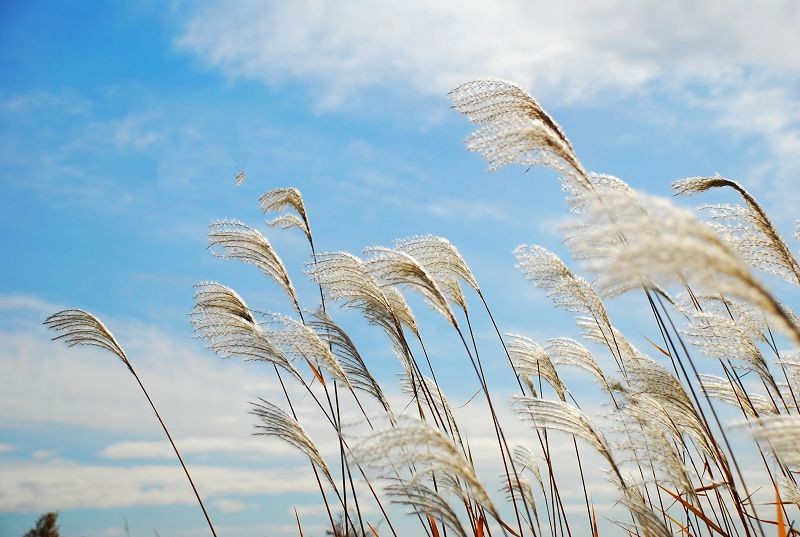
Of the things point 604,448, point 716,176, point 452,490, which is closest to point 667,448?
point 604,448

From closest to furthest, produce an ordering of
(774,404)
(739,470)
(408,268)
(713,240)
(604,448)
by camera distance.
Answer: (713,240) → (739,470) → (604,448) → (408,268) → (774,404)

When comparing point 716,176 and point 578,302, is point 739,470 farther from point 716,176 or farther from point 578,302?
point 578,302

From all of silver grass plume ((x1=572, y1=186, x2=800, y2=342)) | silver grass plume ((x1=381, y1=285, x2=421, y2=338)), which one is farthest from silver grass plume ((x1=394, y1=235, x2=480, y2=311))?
silver grass plume ((x1=572, y1=186, x2=800, y2=342))

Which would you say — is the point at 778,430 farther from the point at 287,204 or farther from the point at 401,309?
the point at 287,204

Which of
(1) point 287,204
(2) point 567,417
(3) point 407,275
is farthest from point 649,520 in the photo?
(1) point 287,204

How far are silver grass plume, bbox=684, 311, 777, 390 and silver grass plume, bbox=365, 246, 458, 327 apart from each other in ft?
3.91

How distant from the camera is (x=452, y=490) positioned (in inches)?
118

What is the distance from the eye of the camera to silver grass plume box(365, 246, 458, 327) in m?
3.34

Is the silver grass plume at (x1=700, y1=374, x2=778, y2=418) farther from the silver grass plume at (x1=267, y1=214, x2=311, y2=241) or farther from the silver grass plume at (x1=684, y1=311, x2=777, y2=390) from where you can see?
the silver grass plume at (x1=267, y1=214, x2=311, y2=241)

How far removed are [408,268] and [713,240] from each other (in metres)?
1.98

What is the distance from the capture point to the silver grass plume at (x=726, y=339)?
3.53 meters

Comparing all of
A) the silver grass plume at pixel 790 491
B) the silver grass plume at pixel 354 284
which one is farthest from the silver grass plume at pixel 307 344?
the silver grass plume at pixel 790 491

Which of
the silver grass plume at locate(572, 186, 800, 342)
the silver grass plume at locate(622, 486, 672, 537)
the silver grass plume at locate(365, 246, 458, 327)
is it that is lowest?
the silver grass plume at locate(622, 486, 672, 537)

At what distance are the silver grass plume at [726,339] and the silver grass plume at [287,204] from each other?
2.52 metres
